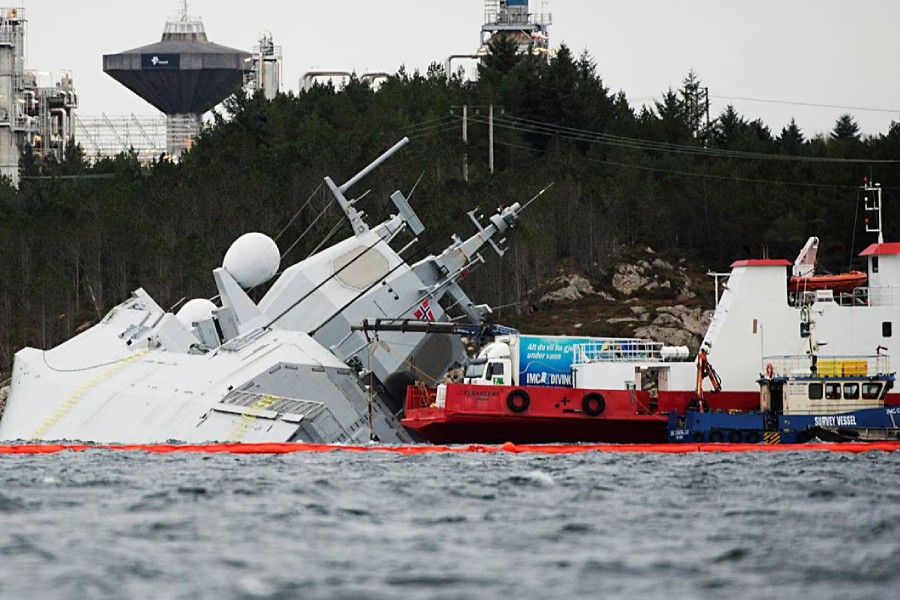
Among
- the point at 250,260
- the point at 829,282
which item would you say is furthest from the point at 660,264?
the point at 829,282

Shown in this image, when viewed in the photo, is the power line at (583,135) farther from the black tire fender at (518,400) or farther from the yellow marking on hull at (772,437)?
the yellow marking on hull at (772,437)

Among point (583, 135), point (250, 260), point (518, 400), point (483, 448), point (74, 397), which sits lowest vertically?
point (483, 448)

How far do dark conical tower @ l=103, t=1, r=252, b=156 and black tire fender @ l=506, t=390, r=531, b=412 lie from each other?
11526 cm

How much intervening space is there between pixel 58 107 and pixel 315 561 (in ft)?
447

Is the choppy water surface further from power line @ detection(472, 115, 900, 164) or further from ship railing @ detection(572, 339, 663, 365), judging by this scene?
power line @ detection(472, 115, 900, 164)

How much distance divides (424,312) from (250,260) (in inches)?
236

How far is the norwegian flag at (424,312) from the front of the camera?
54.5m

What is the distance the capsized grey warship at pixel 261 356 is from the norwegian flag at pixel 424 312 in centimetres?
5

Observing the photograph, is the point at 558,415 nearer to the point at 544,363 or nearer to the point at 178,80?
the point at 544,363

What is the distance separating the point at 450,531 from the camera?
21359 mm

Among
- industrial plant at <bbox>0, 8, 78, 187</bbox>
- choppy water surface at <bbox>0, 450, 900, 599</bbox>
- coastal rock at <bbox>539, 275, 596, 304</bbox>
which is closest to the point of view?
choppy water surface at <bbox>0, 450, 900, 599</bbox>

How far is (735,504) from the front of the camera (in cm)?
2466

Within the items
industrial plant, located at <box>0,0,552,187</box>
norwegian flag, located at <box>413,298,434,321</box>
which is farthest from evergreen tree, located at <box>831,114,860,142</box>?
norwegian flag, located at <box>413,298,434,321</box>

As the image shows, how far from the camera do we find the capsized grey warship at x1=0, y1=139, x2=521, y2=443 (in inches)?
1764
